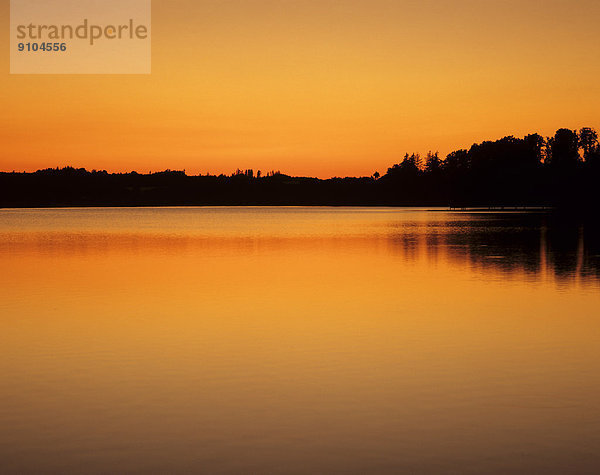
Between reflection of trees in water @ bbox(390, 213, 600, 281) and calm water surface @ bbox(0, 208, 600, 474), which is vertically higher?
calm water surface @ bbox(0, 208, 600, 474)

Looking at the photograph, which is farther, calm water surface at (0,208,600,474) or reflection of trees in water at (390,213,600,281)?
reflection of trees in water at (390,213,600,281)

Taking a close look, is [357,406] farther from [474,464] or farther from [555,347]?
[555,347]

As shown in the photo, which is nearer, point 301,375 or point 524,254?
point 301,375

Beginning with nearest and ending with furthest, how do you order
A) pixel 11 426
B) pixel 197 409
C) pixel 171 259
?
pixel 11 426 < pixel 197 409 < pixel 171 259

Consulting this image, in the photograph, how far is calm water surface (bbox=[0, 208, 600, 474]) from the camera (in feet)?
38.4

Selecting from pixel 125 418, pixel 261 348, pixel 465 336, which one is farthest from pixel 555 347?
pixel 125 418

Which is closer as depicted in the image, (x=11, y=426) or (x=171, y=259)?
(x=11, y=426)

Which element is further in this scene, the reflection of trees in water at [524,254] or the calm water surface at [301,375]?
the reflection of trees in water at [524,254]

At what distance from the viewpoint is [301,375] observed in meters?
17.0

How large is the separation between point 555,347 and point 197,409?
10.7m

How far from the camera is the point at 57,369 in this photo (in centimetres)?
1783

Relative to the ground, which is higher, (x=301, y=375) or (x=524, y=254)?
(x=301, y=375)

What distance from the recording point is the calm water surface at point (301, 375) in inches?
460

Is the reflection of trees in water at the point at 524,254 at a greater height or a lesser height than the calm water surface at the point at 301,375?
lesser
